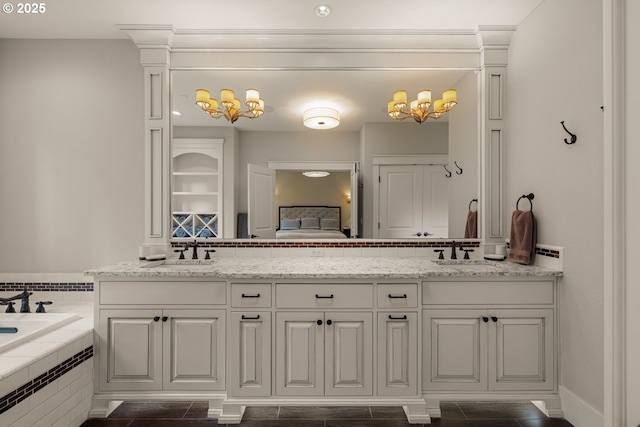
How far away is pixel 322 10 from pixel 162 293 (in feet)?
6.69

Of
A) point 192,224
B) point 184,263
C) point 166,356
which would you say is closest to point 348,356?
point 166,356

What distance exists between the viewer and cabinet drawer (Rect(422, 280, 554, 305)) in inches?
82.0

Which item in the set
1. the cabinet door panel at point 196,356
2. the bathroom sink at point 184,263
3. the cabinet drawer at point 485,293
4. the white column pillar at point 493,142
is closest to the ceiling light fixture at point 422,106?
the white column pillar at point 493,142

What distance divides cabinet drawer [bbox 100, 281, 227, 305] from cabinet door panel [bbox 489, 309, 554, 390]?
1.61m

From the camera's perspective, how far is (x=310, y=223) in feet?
8.55

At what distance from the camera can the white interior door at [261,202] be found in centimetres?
258

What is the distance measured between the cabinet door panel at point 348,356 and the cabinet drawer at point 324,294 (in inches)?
2.7

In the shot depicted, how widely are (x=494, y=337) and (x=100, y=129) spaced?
120 inches

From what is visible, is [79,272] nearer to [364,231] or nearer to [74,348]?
[74,348]

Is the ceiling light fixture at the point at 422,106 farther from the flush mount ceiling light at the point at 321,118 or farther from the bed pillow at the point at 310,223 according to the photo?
the bed pillow at the point at 310,223

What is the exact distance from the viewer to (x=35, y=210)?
2684 mm

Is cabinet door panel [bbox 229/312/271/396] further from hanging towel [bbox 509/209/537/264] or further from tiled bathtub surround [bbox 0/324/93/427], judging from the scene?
hanging towel [bbox 509/209/537/264]

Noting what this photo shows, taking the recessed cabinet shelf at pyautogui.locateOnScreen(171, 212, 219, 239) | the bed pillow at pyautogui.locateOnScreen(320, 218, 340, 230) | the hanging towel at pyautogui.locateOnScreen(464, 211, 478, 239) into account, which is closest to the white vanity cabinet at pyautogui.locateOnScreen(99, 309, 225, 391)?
the recessed cabinet shelf at pyautogui.locateOnScreen(171, 212, 219, 239)

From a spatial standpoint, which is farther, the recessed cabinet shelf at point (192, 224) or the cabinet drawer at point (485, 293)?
the recessed cabinet shelf at point (192, 224)
